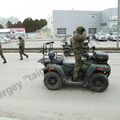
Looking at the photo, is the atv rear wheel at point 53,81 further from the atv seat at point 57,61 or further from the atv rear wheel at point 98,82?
the atv rear wheel at point 98,82

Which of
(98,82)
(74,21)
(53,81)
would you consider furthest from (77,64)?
(74,21)

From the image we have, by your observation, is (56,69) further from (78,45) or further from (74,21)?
(74,21)

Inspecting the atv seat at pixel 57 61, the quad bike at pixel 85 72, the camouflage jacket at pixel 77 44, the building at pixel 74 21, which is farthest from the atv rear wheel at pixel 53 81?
the building at pixel 74 21

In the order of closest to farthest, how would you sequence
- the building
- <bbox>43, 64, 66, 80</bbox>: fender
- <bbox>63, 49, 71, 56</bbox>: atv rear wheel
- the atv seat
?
<bbox>43, 64, 66, 80</bbox>: fender, the atv seat, <bbox>63, 49, 71, 56</bbox>: atv rear wheel, the building

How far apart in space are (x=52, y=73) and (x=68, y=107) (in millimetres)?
1625

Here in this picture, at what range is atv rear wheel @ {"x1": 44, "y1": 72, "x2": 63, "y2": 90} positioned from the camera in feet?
24.4

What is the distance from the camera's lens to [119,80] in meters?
8.78

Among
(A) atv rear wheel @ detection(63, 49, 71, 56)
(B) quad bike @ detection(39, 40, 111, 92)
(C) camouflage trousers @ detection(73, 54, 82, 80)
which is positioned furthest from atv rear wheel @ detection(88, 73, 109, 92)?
(A) atv rear wheel @ detection(63, 49, 71, 56)

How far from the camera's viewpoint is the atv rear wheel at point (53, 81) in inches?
293

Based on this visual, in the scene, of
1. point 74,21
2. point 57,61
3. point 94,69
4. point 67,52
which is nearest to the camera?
point 94,69

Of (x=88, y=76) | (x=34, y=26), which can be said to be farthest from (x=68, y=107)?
(x=34, y=26)

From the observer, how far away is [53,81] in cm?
750

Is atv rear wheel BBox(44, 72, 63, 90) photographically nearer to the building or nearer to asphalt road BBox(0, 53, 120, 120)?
asphalt road BBox(0, 53, 120, 120)

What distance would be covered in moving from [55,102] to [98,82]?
151cm
